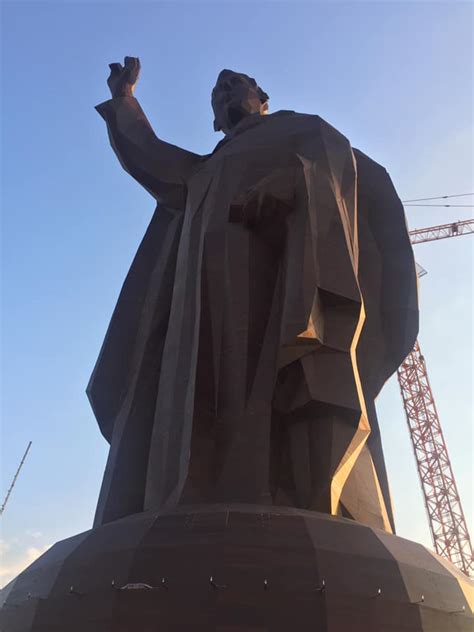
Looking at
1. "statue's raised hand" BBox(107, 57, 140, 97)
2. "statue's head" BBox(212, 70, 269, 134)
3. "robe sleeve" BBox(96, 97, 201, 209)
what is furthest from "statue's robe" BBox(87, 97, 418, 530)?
"statue's head" BBox(212, 70, 269, 134)

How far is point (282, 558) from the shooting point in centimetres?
569

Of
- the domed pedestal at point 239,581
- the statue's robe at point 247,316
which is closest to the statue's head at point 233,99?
the statue's robe at point 247,316

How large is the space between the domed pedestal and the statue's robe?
1.30 meters

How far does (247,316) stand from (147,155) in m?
4.54

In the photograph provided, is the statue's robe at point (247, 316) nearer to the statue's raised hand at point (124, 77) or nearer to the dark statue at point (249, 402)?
the dark statue at point (249, 402)

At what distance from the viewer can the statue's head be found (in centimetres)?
1233

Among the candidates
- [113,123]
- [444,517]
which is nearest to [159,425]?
[113,123]

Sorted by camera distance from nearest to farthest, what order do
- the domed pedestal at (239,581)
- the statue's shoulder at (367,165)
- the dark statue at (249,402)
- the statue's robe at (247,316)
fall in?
the domed pedestal at (239,581) < the dark statue at (249,402) < the statue's robe at (247,316) < the statue's shoulder at (367,165)

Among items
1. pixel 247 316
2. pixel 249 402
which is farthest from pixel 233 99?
pixel 249 402

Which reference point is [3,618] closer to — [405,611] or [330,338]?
[405,611]

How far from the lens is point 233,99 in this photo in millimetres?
12344

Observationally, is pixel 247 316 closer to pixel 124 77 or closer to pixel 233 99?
pixel 233 99

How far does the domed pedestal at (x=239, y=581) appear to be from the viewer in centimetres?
534

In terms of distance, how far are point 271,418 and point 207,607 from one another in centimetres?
319
